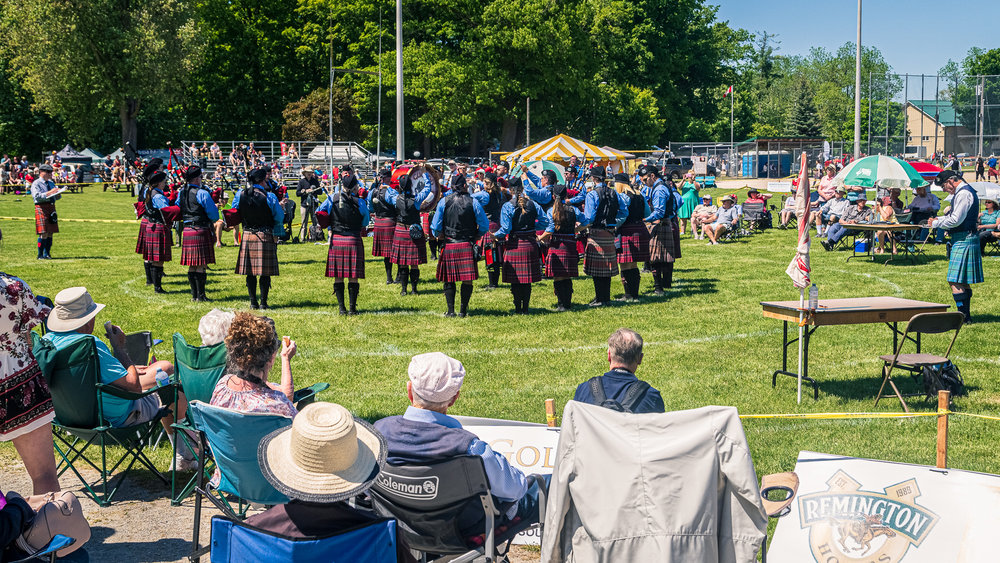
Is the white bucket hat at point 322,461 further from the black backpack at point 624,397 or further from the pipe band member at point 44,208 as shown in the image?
the pipe band member at point 44,208

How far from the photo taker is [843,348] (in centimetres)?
908

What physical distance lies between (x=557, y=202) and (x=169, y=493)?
6822 millimetres

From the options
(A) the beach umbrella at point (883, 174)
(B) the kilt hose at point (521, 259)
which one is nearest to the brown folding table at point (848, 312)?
(B) the kilt hose at point (521, 259)

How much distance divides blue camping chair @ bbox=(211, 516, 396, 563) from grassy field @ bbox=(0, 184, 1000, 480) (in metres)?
3.13

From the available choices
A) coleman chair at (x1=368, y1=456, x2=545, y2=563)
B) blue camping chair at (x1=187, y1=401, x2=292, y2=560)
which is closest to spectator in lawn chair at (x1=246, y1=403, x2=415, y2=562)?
coleman chair at (x1=368, y1=456, x2=545, y2=563)

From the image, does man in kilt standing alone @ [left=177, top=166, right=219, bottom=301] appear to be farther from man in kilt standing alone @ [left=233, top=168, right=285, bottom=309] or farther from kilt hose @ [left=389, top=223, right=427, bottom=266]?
kilt hose @ [left=389, top=223, right=427, bottom=266]

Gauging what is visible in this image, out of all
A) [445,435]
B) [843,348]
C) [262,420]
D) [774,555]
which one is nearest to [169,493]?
[262,420]

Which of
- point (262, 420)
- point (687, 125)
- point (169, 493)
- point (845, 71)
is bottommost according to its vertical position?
point (169, 493)

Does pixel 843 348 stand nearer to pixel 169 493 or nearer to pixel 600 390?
pixel 600 390

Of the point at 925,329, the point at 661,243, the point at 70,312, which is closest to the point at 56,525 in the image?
the point at 70,312

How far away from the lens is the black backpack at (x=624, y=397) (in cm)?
414

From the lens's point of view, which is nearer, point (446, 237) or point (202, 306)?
point (446, 237)

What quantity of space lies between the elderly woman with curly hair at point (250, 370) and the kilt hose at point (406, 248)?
823 cm

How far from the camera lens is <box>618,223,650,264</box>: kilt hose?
1204 cm
